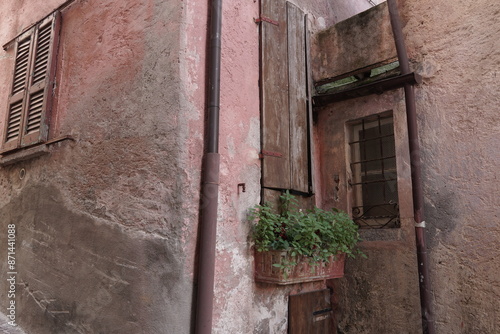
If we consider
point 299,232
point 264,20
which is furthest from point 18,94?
point 299,232

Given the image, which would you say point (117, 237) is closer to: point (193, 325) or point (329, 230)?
point (193, 325)

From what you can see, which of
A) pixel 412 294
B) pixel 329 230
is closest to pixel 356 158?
pixel 329 230

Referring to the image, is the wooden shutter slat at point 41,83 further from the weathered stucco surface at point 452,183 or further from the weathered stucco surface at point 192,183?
the weathered stucco surface at point 452,183

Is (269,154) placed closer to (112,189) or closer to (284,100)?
(284,100)

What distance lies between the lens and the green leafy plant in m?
3.46

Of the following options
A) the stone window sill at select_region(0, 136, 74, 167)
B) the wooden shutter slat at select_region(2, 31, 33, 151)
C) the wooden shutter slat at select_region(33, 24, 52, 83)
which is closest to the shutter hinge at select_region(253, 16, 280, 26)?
the stone window sill at select_region(0, 136, 74, 167)

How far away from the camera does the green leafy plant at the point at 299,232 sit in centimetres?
346

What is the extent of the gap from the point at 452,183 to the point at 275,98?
6.21 feet

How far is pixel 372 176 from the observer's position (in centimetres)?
456

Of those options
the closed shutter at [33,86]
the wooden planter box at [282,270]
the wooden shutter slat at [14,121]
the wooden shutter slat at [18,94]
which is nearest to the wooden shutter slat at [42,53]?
the closed shutter at [33,86]

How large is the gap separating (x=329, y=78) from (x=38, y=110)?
3465mm

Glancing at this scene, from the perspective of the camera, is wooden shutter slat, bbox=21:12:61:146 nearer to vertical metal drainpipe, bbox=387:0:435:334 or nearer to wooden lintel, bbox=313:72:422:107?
wooden lintel, bbox=313:72:422:107

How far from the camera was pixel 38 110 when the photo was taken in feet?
15.1

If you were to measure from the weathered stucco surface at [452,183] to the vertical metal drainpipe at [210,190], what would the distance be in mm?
1886
